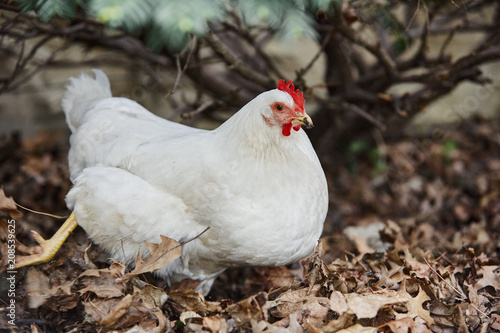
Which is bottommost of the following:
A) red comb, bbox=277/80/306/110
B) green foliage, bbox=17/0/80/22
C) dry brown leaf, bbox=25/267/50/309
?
dry brown leaf, bbox=25/267/50/309

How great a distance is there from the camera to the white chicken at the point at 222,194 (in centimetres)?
229

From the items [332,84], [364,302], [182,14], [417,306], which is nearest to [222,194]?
[364,302]

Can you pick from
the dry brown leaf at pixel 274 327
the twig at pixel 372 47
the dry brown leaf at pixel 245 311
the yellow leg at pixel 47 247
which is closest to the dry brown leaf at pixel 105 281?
the yellow leg at pixel 47 247

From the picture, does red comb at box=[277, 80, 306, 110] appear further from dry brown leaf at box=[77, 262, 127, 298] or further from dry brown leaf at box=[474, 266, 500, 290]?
dry brown leaf at box=[474, 266, 500, 290]

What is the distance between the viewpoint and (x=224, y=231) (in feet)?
7.52

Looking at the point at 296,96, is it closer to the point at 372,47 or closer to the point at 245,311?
the point at 245,311

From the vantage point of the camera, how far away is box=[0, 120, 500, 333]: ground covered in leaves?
83.4 inches

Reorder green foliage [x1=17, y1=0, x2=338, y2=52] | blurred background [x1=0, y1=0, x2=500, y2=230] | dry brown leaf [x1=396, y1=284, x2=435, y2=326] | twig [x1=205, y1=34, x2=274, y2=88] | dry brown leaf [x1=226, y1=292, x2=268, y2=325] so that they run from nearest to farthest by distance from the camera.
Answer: green foliage [x1=17, y1=0, x2=338, y2=52] → dry brown leaf [x1=226, y1=292, x2=268, y2=325] → dry brown leaf [x1=396, y1=284, x2=435, y2=326] → twig [x1=205, y1=34, x2=274, y2=88] → blurred background [x1=0, y1=0, x2=500, y2=230]

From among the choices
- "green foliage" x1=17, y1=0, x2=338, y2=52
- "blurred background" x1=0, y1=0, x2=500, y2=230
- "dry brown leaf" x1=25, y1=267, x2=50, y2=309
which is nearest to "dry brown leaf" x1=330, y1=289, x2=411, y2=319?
"green foliage" x1=17, y1=0, x2=338, y2=52

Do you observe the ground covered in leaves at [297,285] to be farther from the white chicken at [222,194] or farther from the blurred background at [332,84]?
the blurred background at [332,84]

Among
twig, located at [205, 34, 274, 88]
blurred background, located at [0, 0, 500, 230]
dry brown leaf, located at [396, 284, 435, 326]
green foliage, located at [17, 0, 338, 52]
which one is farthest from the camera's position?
blurred background, located at [0, 0, 500, 230]

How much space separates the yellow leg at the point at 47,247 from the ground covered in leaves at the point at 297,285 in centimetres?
5

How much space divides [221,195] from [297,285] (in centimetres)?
63

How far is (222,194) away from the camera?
7.62ft
